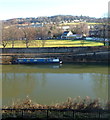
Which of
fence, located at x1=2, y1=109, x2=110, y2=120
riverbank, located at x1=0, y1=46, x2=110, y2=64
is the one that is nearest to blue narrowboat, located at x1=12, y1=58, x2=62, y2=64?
riverbank, located at x1=0, y1=46, x2=110, y2=64

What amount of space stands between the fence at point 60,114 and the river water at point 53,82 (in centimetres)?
217

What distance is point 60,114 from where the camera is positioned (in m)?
4.40

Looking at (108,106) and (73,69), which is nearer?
(108,106)

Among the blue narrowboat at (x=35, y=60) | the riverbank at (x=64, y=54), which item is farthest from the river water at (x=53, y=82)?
the riverbank at (x=64, y=54)

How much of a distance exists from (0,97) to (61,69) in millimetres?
5886

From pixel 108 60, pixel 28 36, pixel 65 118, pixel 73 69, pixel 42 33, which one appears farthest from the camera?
pixel 42 33

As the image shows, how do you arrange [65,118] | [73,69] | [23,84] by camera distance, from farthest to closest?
[73,69] < [23,84] < [65,118]

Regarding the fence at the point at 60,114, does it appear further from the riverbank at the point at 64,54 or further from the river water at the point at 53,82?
the riverbank at the point at 64,54

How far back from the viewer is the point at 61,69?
12602 mm

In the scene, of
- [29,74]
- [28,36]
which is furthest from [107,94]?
[28,36]

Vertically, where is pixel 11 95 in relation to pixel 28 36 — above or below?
below

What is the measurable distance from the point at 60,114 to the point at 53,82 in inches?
205

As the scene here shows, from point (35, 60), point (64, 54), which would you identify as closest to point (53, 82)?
point (35, 60)

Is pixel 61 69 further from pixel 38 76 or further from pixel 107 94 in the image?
pixel 107 94
